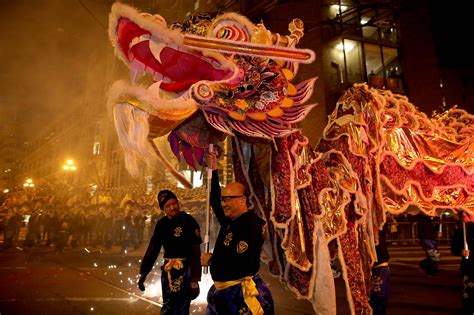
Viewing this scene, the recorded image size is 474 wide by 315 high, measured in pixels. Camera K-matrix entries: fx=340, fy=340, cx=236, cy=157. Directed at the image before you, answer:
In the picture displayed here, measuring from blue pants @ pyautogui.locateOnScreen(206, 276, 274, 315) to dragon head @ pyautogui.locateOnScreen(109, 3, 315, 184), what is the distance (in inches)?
45.4

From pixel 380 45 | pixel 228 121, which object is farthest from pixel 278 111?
pixel 380 45

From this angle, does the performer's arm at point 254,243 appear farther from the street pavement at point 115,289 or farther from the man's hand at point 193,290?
the street pavement at point 115,289

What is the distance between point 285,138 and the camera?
3.11m

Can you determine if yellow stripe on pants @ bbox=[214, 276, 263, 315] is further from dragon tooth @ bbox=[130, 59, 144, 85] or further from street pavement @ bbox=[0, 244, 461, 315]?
street pavement @ bbox=[0, 244, 461, 315]

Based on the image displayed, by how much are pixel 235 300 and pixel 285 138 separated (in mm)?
1447

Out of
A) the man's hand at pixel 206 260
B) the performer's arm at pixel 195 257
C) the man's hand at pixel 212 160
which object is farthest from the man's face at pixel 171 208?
the man's hand at pixel 206 260

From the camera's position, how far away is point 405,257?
12.4 meters

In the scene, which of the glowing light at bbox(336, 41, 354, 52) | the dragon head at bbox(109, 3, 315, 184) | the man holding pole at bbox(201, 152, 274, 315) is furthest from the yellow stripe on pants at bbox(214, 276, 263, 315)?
the glowing light at bbox(336, 41, 354, 52)

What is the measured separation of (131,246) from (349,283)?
14023 millimetres

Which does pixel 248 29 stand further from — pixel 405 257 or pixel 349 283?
pixel 405 257

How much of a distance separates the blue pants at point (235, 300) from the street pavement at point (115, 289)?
331cm

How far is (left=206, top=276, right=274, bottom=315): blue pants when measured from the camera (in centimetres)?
241

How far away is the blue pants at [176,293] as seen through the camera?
3500 mm

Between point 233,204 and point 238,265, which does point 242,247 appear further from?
point 233,204
